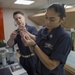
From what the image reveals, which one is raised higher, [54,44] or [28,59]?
[54,44]

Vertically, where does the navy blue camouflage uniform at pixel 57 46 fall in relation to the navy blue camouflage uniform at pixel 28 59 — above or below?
above

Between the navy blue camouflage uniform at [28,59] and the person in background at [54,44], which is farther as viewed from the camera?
the navy blue camouflage uniform at [28,59]

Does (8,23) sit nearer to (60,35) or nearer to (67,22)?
(67,22)

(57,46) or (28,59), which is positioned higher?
(57,46)

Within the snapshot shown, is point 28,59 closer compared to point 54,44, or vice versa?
point 54,44

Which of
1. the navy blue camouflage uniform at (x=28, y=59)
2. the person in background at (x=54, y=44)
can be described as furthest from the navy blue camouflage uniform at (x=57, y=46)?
the navy blue camouflage uniform at (x=28, y=59)

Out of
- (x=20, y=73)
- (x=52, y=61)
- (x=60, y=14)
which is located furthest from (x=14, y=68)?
(x=60, y=14)

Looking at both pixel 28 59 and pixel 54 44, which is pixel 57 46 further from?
pixel 28 59

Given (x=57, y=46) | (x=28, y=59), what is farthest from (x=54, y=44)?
(x=28, y=59)

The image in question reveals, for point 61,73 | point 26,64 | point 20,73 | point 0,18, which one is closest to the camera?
point 61,73

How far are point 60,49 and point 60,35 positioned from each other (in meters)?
0.11

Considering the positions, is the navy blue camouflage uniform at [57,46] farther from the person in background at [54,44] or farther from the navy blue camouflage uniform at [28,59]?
the navy blue camouflage uniform at [28,59]

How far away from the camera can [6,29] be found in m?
5.02

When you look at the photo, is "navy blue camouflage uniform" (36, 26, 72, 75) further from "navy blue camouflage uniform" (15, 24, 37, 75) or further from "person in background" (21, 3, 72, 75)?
"navy blue camouflage uniform" (15, 24, 37, 75)
